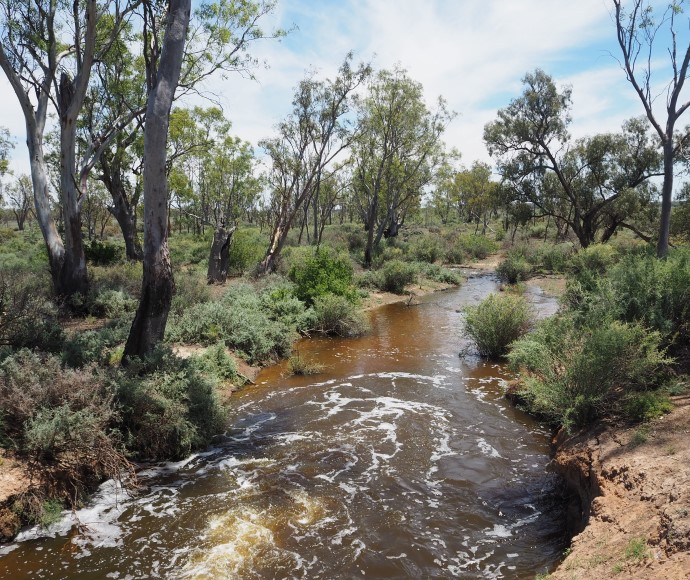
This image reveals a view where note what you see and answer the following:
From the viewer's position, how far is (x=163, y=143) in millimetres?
7828

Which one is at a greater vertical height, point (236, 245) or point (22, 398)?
point (236, 245)

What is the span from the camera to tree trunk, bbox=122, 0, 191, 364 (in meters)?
7.74

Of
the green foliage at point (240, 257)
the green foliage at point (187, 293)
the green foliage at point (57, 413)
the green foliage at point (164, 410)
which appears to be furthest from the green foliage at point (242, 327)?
the green foliage at point (240, 257)

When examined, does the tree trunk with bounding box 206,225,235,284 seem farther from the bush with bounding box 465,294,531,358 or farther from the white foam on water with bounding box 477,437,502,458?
the white foam on water with bounding box 477,437,502,458

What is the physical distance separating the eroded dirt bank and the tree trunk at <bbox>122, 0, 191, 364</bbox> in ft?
22.4

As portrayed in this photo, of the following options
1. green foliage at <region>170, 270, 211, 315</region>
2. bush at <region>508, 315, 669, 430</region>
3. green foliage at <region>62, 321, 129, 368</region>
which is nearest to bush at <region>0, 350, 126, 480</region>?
green foliage at <region>62, 321, 129, 368</region>

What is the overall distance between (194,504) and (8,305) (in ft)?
18.0

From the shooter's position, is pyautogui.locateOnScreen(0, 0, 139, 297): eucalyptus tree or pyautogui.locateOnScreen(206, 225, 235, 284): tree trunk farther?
pyautogui.locateOnScreen(206, 225, 235, 284): tree trunk

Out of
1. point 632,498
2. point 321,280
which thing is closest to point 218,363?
point 321,280

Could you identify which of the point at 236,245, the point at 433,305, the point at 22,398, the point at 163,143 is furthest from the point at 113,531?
the point at 236,245

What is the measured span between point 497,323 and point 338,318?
17.4 feet

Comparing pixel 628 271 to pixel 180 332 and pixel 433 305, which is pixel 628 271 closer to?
pixel 180 332

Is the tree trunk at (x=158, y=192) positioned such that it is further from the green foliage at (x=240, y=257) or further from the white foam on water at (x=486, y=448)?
the green foliage at (x=240, y=257)

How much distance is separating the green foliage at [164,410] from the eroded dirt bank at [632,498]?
5.30m
